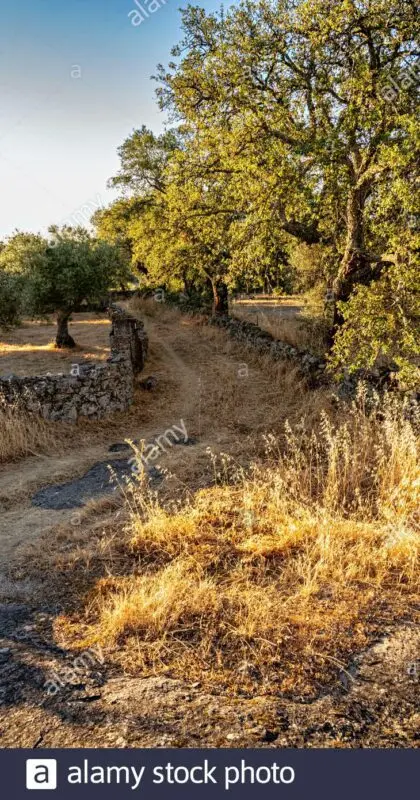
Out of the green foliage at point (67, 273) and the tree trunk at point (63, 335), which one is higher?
the green foliage at point (67, 273)

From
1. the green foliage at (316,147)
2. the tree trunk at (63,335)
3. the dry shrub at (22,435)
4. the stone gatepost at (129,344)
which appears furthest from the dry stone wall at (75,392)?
the tree trunk at (63,335)

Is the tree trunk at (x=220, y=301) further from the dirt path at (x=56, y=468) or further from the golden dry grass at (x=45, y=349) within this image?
the dirt path at (x=56, y=468)

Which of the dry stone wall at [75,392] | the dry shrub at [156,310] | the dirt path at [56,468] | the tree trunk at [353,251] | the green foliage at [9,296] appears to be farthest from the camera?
the dry shrub at [156,310]

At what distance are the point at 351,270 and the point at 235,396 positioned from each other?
17.9 ft

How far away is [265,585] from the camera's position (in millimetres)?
5344

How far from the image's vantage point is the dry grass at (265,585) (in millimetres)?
4227

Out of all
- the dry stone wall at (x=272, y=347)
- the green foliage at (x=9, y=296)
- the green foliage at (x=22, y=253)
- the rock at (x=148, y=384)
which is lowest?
the rock at (x=148, y=384)

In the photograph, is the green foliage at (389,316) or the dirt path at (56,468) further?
the green foliage at (389,316)

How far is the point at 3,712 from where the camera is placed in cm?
366

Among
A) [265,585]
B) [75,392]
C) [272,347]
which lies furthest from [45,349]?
[265,585]

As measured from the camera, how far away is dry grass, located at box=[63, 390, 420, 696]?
13.9ft

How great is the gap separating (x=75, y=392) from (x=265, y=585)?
9092 millimetres

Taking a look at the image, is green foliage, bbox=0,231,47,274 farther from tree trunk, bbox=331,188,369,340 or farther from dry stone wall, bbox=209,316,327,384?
tree trunk, bbox=331,188,369,340

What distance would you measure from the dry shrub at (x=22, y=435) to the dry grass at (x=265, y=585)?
502 cm
